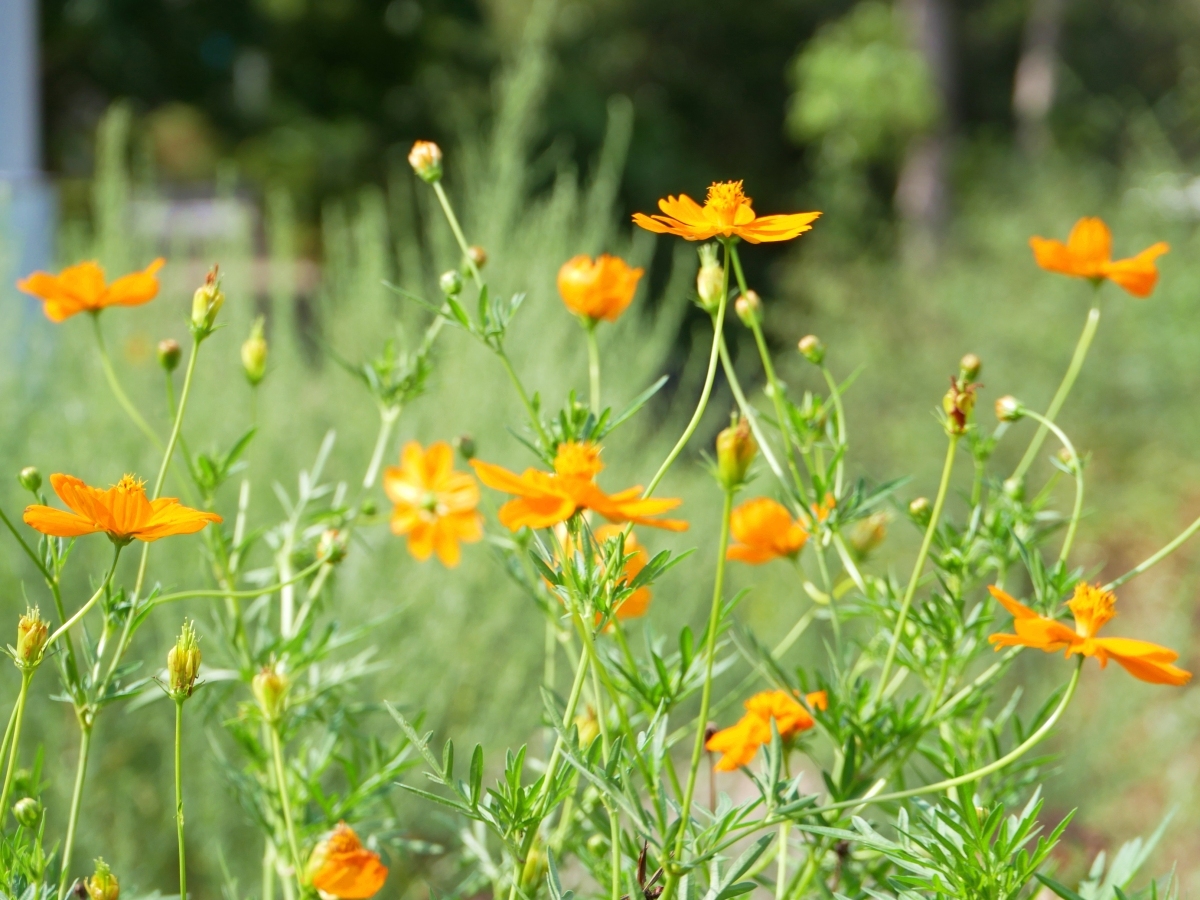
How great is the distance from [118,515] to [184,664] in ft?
0.17

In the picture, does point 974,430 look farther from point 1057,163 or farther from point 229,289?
point 1057,163

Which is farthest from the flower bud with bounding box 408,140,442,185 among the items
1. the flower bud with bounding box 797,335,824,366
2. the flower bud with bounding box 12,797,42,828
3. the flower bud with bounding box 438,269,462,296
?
the flower bud with bounding box 12,797,42,828

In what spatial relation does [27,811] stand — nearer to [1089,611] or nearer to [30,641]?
[30,641]

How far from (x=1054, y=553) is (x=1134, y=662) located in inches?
98.4

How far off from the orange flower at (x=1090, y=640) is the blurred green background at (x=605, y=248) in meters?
0.30

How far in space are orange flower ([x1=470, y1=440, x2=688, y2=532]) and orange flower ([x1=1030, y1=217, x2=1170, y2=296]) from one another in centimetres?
27

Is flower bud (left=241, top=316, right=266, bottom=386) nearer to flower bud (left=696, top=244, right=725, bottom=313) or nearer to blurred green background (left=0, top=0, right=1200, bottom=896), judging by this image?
blurred green background (left=0, top=0, right=1200, bottom=896)

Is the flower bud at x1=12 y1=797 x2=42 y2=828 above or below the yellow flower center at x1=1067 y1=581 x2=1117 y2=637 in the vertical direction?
below

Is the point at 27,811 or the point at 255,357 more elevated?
the point at 255,357

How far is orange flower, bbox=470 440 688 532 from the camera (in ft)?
1.10

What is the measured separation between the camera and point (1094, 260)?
530 millimetres

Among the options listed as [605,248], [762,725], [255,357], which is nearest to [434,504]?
[255,357]

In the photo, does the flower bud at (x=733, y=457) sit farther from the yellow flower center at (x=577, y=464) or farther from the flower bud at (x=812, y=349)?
the flower bud at (x=812, y=349)

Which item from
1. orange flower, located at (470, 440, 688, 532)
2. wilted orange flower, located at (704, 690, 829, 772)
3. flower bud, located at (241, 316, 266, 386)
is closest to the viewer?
orange flower, located at (470, 440, 688, 532)
